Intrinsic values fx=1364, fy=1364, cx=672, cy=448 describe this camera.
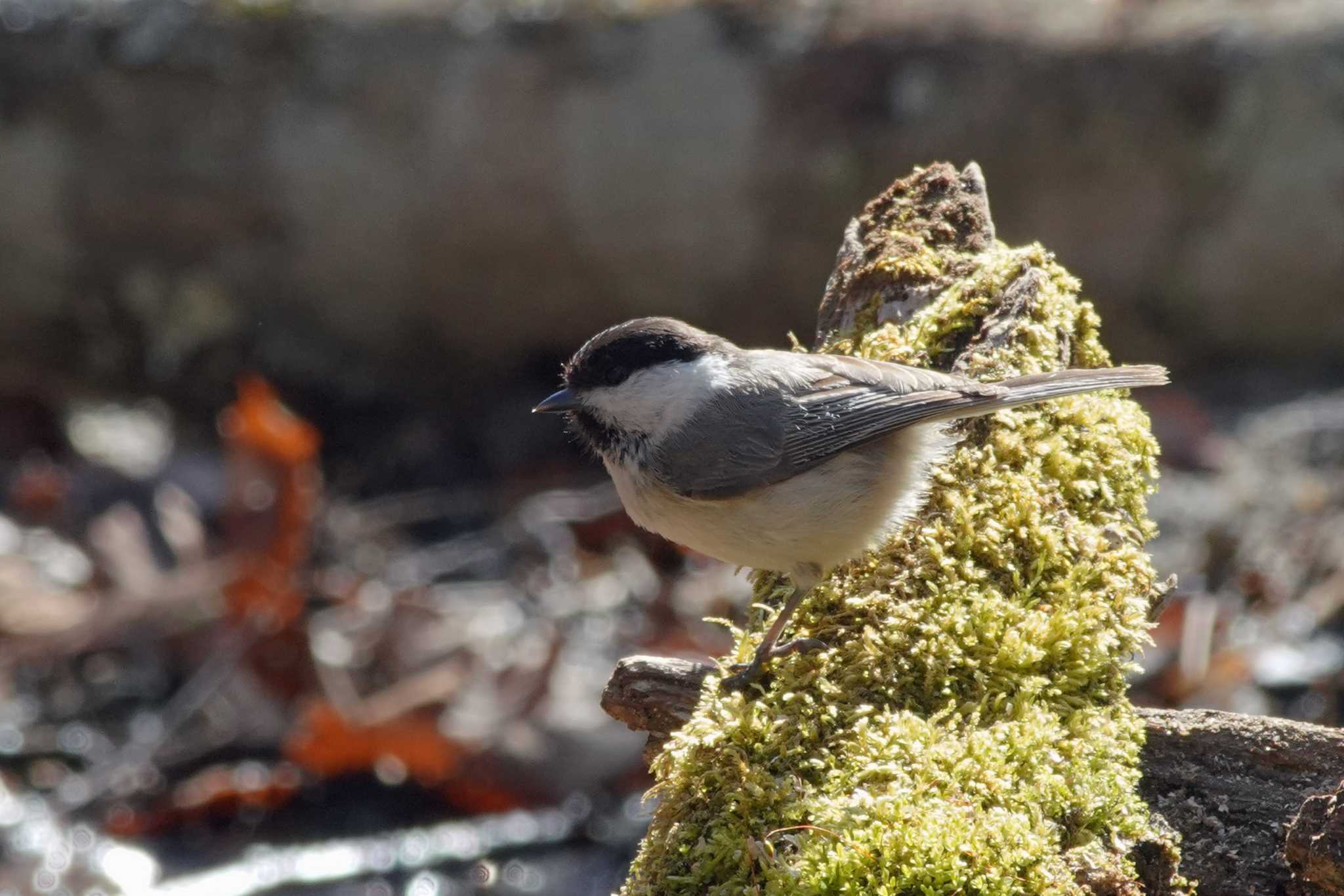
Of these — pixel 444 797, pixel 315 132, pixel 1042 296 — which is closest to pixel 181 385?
pixel 315 132

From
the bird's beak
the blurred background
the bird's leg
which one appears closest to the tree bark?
the bird's leg

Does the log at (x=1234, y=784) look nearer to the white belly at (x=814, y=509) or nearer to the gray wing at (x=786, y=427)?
the white belly at (x=814, y=509)

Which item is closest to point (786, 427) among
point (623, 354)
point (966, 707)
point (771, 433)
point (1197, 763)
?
point (771, 433)

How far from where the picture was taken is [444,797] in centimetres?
423

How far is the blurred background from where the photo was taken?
4.89 meters

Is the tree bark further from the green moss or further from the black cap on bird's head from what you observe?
the black cap on bird's head

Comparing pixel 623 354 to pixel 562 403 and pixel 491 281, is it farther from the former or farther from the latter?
pixel 491 281

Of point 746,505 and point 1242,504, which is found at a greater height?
point 1242,504

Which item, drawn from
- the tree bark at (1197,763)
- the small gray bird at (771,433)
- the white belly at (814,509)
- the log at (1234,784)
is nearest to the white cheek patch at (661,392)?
the small gray bird at (771,433)

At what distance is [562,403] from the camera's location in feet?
9.98

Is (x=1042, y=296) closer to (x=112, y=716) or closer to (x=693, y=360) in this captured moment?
(x=693, y=360)

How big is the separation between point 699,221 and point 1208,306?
2.22 meters

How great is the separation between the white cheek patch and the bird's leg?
0.50 metres

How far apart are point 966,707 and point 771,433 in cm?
92
